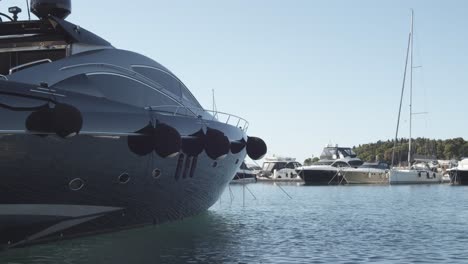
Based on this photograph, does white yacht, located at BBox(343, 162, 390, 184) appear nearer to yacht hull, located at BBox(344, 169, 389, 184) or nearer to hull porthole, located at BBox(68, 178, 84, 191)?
yacht hull, located at BBox(344, 169, 389, 184)

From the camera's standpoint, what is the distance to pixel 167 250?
1338 centimetres

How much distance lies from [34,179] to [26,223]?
1.09 m

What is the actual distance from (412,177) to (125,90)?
195ft

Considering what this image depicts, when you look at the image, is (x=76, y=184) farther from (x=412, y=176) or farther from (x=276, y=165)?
(x=276, y=165)

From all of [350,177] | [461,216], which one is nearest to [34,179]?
[461,216]

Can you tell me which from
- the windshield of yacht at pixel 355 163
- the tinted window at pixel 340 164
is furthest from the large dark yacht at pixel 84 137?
the windshield of yacht at pixel 355 163

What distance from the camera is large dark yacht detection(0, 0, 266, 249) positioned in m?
10.9

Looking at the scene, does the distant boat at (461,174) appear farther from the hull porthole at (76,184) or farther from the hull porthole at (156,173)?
the hull porthole at (76,184)

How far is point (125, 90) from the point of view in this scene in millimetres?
13828

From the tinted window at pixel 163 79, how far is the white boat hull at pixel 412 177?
174ft

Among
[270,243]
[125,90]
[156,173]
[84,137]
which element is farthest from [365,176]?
[84,137]

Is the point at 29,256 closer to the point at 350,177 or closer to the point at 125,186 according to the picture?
the point at 125,186

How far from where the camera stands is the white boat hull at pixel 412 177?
220 ft

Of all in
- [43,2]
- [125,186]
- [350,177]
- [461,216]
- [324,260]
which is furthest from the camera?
[350,177]
